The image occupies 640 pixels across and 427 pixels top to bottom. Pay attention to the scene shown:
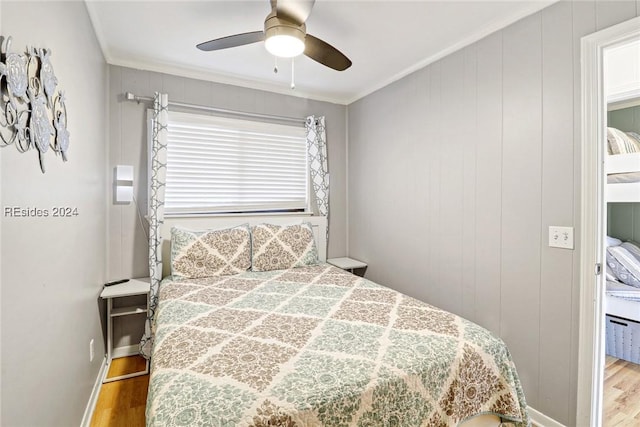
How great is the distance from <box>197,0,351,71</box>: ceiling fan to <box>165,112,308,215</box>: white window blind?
4.07 ft

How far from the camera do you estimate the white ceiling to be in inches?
76.9

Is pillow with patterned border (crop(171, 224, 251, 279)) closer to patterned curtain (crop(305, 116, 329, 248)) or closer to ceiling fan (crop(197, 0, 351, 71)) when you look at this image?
patterned curtain (crop(305, 116, 329, 248))

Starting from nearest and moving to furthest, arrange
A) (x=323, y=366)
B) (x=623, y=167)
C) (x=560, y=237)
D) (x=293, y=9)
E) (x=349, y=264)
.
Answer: (x=323, y=366) → (x=293, y=9) → (x=560, y=237) → (x=623, y=167) → (x=349, y=264)

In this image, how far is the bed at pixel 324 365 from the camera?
106cm

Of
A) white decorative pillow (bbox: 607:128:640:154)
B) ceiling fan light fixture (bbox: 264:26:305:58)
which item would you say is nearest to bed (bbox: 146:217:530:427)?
ceiling fan light fixture (bbox: 264:26:305:58)

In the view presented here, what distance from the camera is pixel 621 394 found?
225 cm

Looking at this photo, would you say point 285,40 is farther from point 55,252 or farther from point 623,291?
point 623,291

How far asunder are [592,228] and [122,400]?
3076 millimetres

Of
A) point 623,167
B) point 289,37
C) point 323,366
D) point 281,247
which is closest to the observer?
point 323,366

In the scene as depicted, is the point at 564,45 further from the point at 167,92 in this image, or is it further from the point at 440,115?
the point at 167,92

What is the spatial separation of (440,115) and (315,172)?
143 cm

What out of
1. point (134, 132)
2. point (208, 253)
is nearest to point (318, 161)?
point (208, 253)

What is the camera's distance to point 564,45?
→ 1778mm

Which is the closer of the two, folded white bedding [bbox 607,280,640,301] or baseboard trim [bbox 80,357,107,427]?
baseboard trim [bbox 80,357,107,427]
